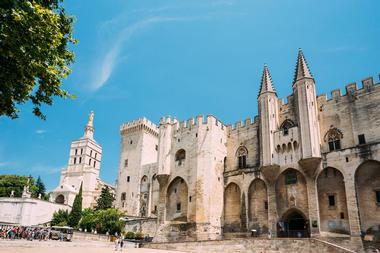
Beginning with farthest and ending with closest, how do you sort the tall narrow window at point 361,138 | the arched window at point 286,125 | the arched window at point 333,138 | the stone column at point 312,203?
the arched window at point 286,125
the arched window at point 333,138
the tall narrow window at point 361,138
the stone column at point 312,203

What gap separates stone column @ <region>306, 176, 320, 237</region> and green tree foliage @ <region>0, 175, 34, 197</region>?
204ft

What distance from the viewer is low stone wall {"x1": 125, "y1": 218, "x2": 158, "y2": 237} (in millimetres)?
38312

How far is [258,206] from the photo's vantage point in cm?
3166

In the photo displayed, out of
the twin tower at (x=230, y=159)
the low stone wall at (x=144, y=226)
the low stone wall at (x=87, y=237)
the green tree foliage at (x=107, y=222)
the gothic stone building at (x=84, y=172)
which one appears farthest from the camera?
the gothic stone building at (x=84, y=172)

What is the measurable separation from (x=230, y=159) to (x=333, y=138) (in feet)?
37.9

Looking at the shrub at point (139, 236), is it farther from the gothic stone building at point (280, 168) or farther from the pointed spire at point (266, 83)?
the pointed spire at point (266, 83)

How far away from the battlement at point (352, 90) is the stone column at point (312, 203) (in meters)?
7.99

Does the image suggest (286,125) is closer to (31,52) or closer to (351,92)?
(351,92)

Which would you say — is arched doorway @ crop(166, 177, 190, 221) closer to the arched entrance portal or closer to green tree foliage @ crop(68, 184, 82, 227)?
the arched entrance portal

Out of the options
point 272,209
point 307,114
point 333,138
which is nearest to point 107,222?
point 272,209

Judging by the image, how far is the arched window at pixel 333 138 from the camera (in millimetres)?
28517

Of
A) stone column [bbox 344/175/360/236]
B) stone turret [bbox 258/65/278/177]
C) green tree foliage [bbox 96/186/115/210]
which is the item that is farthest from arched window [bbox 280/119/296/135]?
green tree foliage [bbox 96/186/115/210]

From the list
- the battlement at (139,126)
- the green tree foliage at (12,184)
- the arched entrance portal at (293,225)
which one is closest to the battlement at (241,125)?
the arched entrance portal at (293,225)

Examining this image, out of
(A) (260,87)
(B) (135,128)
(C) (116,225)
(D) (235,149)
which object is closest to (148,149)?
(B) (135,128)
